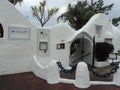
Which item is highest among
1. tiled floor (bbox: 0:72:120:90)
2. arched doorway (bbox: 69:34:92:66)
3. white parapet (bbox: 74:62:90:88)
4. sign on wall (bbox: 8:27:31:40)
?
sign on wall (bbox: 8:27:31:40)

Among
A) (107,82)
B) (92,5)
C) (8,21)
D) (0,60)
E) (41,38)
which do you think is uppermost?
(92,5)

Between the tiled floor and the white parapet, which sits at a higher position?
the white parapet

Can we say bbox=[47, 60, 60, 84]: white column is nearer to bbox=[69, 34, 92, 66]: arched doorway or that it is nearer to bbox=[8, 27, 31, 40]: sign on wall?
bbox=[8, 27, 31, 40]: sign on wall

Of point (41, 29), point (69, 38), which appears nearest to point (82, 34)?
point (69, 38)

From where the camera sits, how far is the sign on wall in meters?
13.7

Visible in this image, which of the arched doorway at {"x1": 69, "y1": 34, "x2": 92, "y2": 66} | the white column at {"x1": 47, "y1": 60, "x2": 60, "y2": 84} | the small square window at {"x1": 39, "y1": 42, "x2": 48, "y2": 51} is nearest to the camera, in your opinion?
the white column at {"x1": 47, "y1": 60, "x2": 60, "y2": 84}

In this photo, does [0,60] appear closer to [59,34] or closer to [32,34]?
[32,34]

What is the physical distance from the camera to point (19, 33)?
14.2m

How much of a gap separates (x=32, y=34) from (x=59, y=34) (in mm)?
2145

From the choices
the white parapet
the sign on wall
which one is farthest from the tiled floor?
the sign on wall

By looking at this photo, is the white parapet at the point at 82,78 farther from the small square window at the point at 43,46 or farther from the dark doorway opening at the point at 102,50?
the dark doorway opening at the point at 102,50

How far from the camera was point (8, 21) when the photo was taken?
1361 centimetres

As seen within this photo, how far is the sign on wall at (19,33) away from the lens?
13705mm

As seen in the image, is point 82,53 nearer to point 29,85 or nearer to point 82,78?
point 82,78
